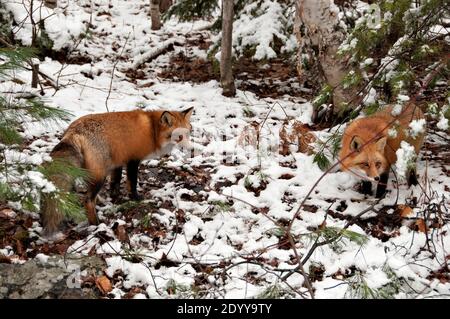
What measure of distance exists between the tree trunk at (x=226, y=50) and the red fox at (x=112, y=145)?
2.54 m

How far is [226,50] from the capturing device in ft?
28.5

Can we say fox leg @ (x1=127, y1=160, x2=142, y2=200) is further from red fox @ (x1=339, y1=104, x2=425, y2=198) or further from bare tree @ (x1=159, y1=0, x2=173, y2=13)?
bare tree @ (x1=159, y1=0, x2=173, y2=13)

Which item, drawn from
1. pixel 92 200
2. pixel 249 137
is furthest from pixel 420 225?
pixel 92 200

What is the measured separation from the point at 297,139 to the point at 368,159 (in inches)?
76.4

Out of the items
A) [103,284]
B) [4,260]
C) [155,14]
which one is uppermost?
[155,14]

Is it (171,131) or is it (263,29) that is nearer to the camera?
(171,131)

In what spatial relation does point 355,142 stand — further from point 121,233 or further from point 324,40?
point 121,233

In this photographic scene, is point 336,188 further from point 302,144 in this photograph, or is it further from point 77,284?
point 77,284

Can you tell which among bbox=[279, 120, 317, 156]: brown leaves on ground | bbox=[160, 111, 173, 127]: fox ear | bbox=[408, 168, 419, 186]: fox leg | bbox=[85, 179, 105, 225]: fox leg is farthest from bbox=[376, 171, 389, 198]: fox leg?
bbox=[85, 179, 105, 225]: fox leg

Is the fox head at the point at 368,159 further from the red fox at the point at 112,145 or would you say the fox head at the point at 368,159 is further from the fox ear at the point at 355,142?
the red fox at the point at 112,145

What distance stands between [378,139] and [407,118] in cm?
71

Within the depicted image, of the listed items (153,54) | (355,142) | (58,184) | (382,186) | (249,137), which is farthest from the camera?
(153,54)

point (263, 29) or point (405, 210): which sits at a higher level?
point (263, 29)
